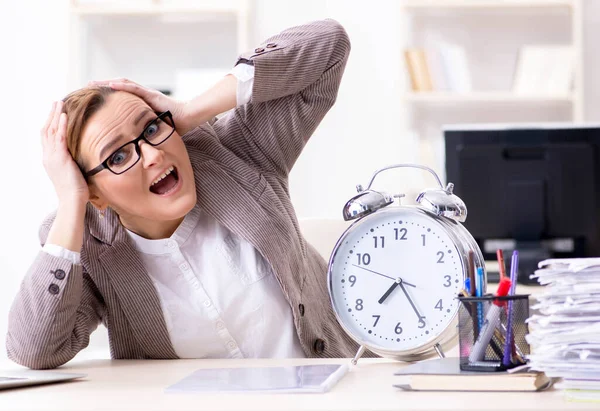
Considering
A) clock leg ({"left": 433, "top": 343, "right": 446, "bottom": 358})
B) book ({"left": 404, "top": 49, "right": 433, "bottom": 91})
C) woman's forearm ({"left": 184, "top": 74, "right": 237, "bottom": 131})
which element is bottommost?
book ({"left": 404, "top": 49, "right": 433, "bottom": 91})

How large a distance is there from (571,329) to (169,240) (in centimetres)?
87

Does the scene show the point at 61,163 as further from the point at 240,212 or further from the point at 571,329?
the point at 571,329

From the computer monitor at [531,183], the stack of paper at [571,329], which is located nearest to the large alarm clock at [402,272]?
the stack of paper at [571,329]

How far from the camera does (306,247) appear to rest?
71.3 inches

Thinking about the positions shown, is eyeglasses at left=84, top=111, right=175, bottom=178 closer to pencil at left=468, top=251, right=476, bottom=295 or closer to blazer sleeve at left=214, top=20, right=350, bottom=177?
blazer sleeve at left=214, top=20, right=350, bottom=177

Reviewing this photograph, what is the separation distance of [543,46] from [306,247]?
267 cm

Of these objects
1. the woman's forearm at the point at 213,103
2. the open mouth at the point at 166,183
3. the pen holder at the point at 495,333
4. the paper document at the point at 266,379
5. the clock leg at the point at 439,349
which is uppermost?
the woman's forearm at the point at 213,103

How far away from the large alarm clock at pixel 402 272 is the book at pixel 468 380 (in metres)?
0.18

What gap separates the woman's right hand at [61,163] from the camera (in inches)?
60.9

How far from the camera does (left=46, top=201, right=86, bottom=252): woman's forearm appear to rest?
4.83ft

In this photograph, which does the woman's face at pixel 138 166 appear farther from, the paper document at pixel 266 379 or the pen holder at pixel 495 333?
the pen holder at pixel 495 333

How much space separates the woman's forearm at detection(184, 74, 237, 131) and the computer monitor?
143cm

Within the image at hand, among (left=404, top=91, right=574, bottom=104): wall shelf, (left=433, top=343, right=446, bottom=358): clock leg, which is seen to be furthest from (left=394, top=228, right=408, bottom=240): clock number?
(left=404, top=91, right=574, bottom=104): wall shelf

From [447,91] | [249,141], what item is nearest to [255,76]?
[249,141]
